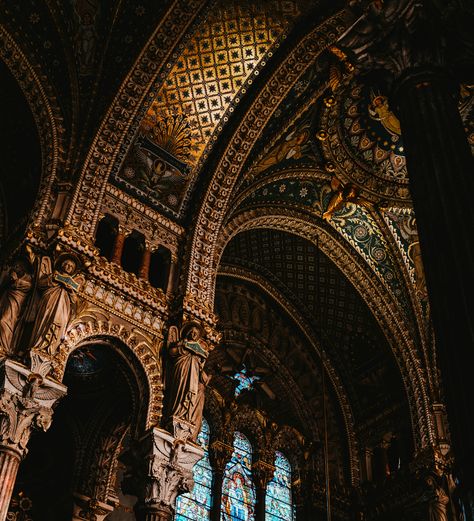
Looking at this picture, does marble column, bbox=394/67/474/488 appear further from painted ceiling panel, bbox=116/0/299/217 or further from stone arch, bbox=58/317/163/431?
painted ceiling panel, bbox=116/0/299/217

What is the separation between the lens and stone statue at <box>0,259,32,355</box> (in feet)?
25.8

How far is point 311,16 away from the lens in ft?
35.6

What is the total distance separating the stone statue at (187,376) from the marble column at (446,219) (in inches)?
169

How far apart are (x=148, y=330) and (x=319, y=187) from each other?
214 inches

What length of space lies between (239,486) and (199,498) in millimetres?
1077

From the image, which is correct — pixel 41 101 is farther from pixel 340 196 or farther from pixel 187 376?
pixel 340 196

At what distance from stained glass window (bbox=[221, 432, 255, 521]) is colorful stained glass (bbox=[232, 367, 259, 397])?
869 mm

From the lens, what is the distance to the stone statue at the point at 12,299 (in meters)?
7.86

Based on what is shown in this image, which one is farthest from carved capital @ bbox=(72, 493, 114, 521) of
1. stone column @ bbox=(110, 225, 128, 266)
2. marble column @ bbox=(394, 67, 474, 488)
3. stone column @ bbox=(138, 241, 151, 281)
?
marble column @ bbox=(394, 67, 474, 488)

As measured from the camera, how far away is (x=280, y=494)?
12789mm

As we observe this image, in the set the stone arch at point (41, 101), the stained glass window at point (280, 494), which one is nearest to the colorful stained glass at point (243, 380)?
the stained glass window at point (280, 494)

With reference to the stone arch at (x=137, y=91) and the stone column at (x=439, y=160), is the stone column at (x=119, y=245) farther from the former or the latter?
the stone column at (x=439, y=160)

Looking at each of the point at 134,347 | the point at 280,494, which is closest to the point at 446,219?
the point at 134,347

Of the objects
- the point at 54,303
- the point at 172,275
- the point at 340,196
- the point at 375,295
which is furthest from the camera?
the point at 375,295
